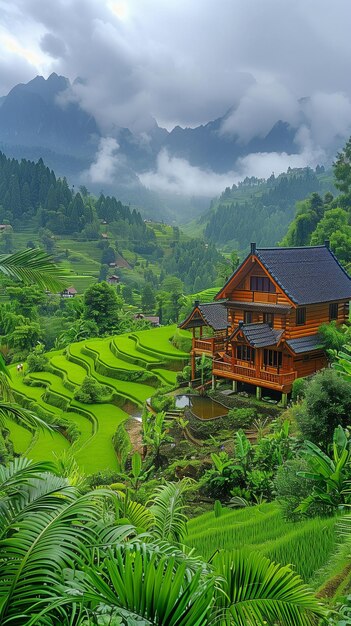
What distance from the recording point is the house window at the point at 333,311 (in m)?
20.7

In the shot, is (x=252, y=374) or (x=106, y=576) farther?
(x=252, y=374)

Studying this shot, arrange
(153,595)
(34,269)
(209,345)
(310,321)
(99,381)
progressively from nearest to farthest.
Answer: (153,595) → (34,269) → (310,321) → (209,345) → (99,381)

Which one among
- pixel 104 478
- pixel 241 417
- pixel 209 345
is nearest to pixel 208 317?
pixel 209 345

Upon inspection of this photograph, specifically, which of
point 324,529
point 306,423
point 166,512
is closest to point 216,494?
point 306,423

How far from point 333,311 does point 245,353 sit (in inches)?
151

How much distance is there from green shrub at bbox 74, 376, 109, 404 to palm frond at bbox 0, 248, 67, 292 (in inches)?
718

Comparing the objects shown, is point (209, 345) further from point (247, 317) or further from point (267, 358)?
point (267, 358)

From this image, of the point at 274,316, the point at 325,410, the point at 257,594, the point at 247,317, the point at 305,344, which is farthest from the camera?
the point at 247,317

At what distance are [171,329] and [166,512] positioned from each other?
29.0 metres

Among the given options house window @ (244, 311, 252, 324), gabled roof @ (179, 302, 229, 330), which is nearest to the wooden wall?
house window @ (244, 311, 252, 324)

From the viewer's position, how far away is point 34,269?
5266 millimetres

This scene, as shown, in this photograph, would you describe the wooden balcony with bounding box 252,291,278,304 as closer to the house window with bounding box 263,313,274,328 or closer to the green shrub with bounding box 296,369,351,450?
the house window with bounding box 263,313,274,328

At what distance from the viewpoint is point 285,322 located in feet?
62.7

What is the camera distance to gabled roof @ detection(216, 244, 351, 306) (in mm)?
19328
